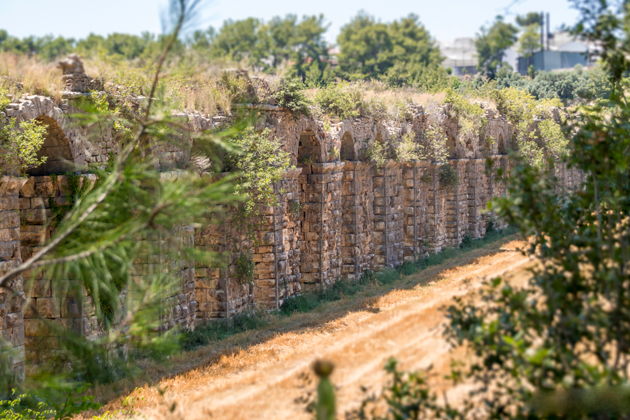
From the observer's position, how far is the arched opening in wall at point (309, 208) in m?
16.4

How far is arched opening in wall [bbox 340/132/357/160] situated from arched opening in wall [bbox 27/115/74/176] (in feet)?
27.8

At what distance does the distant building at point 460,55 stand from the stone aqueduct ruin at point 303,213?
126ft

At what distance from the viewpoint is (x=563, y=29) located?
15.7 feet

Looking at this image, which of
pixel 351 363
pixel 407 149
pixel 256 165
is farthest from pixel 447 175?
pixel 351 363

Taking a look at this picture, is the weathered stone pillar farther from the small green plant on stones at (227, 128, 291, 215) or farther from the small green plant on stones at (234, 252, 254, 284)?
the small green plant on stones at (234, 252, 254, 284)

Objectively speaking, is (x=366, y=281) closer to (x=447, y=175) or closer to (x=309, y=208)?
(x=309, y=208)

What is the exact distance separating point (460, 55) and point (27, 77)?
206 feet

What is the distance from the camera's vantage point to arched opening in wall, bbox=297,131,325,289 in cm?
1639

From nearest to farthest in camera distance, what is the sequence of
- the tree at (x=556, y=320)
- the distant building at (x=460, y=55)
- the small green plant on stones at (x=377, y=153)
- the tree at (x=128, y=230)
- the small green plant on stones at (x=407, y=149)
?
1. the tree at (x=556, y=320)
2. the tree at (x=128, y=230)
3. the small green plant on stones at (x=377, y=153)
4. the small green plant on stones at (x=407, y=149)
5. the distant building at (x=460, y=55)

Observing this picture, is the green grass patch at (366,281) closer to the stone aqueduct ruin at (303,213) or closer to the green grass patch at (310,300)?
the green grass patch at (310,300)

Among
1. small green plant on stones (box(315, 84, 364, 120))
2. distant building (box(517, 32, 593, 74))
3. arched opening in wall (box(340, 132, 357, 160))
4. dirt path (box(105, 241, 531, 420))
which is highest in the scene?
distant building (box(517, 32, 593, 74))

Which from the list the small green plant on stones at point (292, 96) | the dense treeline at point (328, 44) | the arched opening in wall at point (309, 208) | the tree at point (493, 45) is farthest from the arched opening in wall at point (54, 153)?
the tree at point (493, 45)

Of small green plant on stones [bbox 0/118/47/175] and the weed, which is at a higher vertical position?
small green plant on stones [bbox 0/118/47/175]

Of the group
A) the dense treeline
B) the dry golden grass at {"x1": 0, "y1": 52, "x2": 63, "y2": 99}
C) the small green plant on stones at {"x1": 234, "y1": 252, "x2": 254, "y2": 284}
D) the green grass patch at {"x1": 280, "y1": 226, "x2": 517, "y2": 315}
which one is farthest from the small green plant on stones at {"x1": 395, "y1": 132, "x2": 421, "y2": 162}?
the dense treeline
